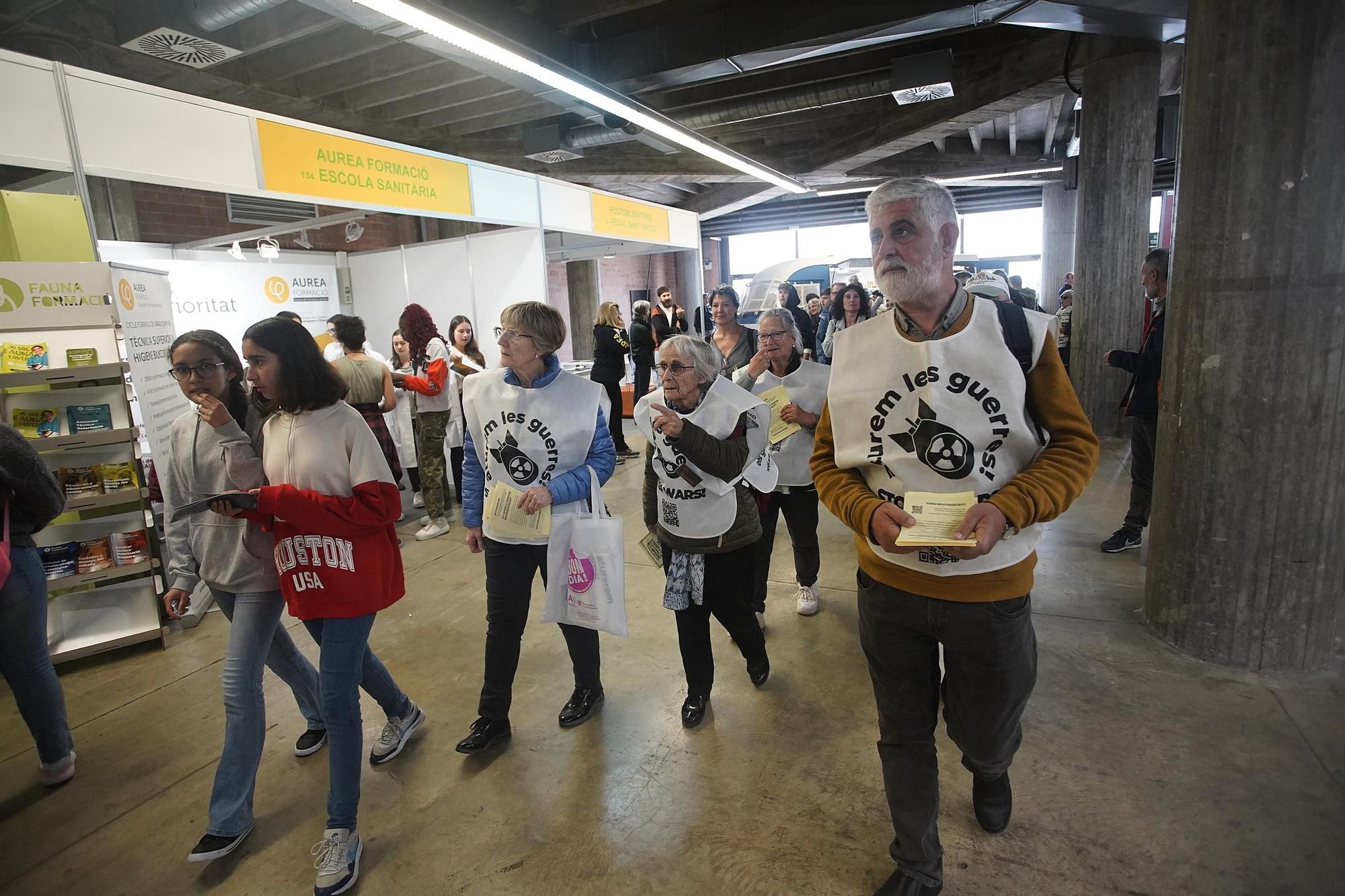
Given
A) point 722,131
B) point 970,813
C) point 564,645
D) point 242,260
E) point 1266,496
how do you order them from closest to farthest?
point 970,813 → point 1266,496 → point 564,645 → point 242,260 → point 722,131

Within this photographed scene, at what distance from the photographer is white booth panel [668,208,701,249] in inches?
420

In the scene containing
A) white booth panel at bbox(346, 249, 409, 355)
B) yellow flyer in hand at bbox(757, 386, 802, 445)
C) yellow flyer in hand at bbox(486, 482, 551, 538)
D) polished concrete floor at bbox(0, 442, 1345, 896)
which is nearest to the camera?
polished concrete floor at bbox(0, 442, 1345, 896)

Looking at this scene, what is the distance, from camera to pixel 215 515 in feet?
7.32

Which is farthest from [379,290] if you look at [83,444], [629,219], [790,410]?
[790,410]

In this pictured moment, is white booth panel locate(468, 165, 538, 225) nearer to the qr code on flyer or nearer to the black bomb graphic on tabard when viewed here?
the black bomb graphic on tabard

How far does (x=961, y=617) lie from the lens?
1.72m

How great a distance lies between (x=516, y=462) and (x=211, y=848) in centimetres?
152

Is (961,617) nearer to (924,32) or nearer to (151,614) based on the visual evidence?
(151,614)

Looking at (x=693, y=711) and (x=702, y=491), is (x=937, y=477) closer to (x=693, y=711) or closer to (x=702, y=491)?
(x=702, y=491)

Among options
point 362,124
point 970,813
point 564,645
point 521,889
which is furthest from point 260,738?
point 362,124

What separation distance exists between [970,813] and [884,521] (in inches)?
47.8

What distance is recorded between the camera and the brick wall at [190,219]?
795 centimetres

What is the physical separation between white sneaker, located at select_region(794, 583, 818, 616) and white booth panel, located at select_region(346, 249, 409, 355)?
6511 millimetres

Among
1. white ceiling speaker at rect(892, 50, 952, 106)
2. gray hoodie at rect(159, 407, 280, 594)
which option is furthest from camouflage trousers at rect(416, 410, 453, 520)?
white ceiling speaker at rect(892, 50, 952, 106)
